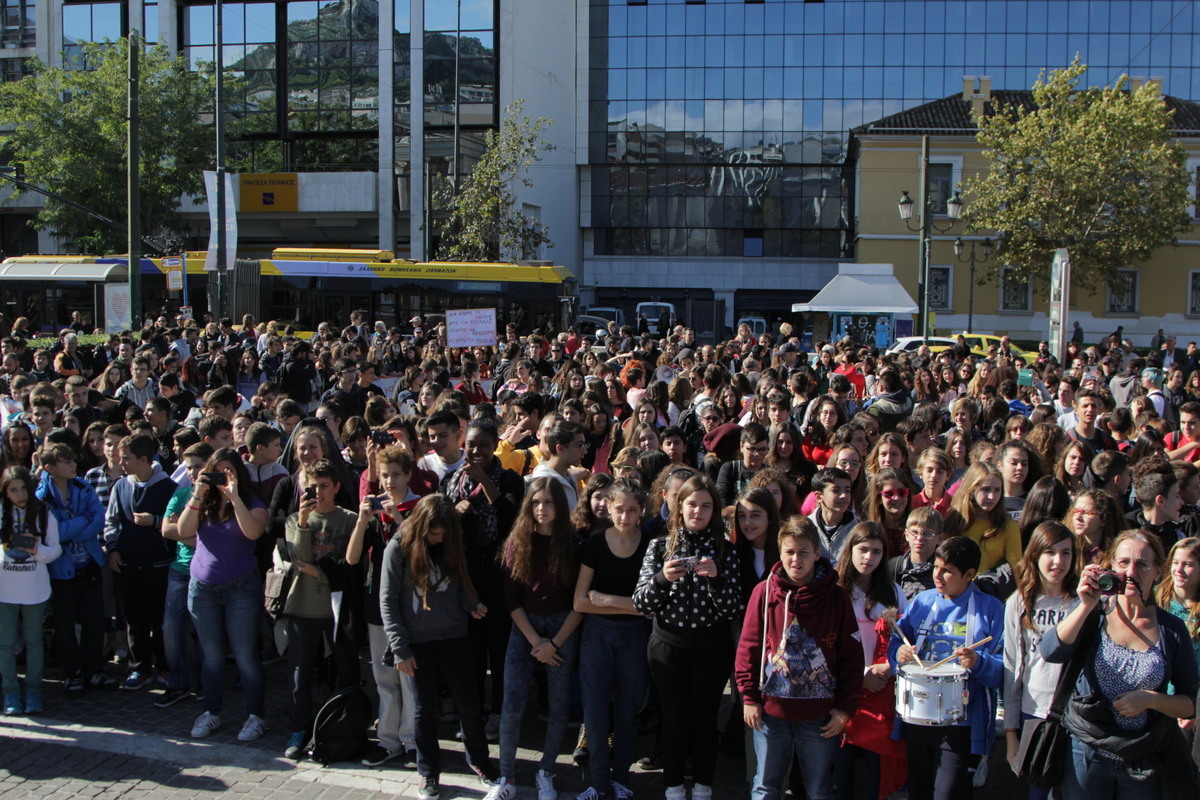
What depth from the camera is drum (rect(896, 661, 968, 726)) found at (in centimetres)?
463

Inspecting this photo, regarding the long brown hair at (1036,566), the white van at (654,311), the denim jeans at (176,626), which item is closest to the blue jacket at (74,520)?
the denim jeans at (176,626)

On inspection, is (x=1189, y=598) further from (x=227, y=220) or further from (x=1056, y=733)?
(x=227, y=220)

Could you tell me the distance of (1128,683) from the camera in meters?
4.21

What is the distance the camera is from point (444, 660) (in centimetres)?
565

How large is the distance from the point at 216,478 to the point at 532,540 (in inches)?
80.9

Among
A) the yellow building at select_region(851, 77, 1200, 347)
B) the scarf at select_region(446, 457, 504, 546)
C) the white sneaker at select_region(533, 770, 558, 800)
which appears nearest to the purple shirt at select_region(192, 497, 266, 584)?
the scarf at select_region(446, 457, 504, 546)

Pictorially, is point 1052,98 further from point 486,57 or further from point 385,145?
point 385,145

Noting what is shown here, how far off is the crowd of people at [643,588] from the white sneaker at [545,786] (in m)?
0.01

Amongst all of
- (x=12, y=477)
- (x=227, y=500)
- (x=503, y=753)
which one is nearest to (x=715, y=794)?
(x=503, y=753)

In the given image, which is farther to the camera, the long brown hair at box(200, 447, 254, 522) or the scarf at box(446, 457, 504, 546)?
the long brown hair at box(200, 447, 254, 522)

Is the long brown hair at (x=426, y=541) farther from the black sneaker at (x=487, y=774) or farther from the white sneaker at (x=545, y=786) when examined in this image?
the white sneaker at (x=545, y=786)

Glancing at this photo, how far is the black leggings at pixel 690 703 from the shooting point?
5309 mm

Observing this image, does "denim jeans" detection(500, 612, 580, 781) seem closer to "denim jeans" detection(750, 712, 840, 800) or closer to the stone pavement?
the stone pavement

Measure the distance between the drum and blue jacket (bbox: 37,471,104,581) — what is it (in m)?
5.25
